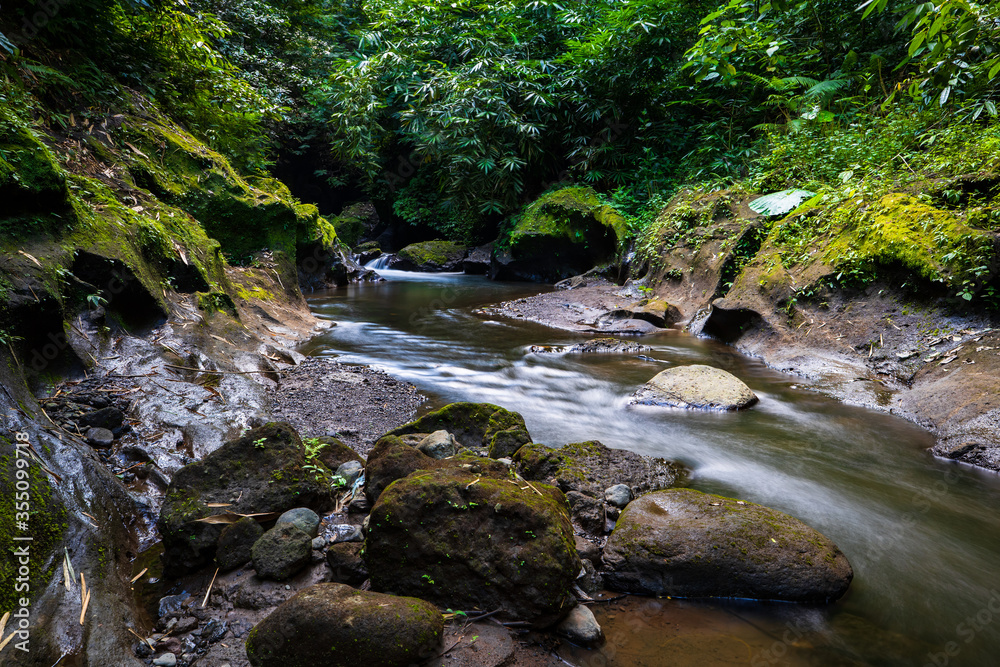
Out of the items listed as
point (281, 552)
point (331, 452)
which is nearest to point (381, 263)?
point (331, 452)

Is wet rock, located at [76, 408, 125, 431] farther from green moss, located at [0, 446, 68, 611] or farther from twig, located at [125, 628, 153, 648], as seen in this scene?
twig, located at [125, 628, 153, 648]

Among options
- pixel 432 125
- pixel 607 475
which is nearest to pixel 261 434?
pixel 607 475

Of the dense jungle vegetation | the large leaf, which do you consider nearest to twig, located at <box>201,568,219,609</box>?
the dense jungle vegetation

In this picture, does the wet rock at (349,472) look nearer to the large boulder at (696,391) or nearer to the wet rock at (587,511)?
the wet rock at (587,511)

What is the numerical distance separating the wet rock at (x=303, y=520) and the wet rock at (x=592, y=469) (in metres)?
1.27

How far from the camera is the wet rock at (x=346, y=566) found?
2354 mm

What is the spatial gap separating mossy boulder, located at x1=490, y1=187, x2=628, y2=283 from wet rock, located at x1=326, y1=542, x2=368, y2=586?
11422 millimetres

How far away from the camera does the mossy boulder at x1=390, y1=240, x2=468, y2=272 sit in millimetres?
17438

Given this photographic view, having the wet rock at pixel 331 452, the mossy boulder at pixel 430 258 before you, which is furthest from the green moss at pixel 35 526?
the mossy boulder at pixel 430 258

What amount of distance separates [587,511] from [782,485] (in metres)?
1.63

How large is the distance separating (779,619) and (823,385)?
12.7ft

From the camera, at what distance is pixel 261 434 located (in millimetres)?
2822

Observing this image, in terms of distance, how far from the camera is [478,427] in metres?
3.67

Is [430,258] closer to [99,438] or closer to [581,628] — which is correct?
[99,438]
